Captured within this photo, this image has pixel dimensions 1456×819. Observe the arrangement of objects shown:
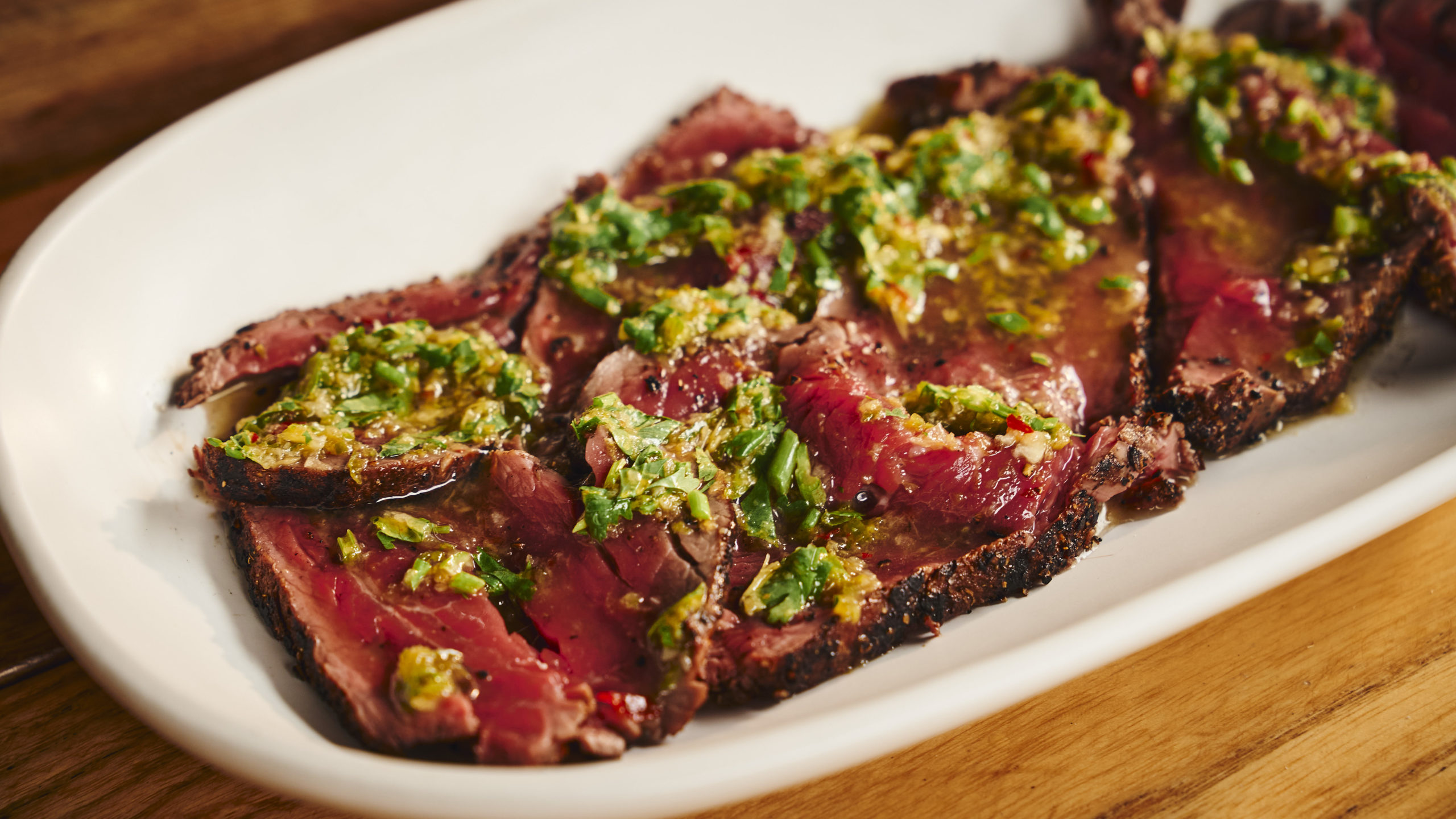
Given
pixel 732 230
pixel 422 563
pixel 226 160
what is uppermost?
pixel 226 160

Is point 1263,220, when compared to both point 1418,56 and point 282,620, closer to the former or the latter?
point 1418,56

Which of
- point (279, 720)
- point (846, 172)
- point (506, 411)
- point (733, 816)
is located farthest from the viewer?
point (846, 172)

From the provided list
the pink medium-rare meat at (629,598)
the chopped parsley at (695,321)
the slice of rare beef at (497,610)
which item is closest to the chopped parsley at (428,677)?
the slice of rare beef at (497,610)

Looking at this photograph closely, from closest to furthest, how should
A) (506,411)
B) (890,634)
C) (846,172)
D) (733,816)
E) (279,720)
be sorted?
(279,720), (733,816), (890,634), (506,411), (846,172)

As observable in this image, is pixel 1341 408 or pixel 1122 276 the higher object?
pixel 1122 276

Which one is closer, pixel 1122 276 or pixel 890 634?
pixel 890 634

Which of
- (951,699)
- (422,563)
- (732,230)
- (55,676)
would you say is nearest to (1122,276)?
(732,230)

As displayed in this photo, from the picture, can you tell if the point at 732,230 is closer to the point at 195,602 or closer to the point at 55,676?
the point at 195,602
